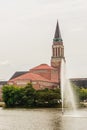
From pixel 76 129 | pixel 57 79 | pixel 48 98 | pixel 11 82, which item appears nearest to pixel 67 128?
pixel 76 129

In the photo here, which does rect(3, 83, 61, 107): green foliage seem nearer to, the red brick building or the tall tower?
the red brick building

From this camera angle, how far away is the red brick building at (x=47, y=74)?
141m

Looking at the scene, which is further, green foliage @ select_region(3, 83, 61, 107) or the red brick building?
the red brick building

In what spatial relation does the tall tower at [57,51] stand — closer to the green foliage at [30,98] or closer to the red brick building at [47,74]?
the red brick building at [47,74]

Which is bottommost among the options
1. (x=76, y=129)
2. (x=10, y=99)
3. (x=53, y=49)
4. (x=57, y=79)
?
(x=76, y=129)

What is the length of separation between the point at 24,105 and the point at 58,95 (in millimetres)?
8158

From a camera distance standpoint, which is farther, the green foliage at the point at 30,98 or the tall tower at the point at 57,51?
the tall tower at the point at 57,51

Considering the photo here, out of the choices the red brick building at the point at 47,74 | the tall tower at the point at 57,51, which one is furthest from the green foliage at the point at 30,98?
the tall tower at the point at 57,51

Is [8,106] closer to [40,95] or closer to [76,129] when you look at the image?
[40,95]

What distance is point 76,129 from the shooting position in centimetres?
4031

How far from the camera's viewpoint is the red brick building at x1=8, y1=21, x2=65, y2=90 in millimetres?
140750

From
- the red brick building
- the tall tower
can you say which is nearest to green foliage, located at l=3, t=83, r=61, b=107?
the red brick building

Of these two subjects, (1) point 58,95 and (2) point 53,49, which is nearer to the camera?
(1) point 58,95

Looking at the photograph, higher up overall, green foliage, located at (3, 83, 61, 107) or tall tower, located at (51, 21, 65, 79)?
tall tower, located at (51, 21, 65, 79)
